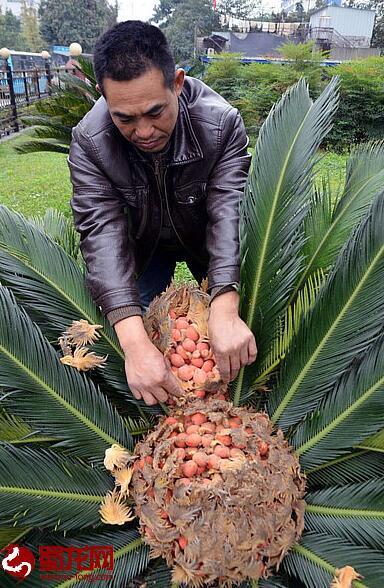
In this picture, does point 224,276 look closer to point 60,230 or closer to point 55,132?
point 60,230

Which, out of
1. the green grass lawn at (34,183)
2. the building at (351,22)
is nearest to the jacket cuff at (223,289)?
the green grass lawn at (34,183)

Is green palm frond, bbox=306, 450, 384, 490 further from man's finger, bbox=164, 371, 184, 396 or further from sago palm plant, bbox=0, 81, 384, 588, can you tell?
man's finger, bbox=164, 371, 184, 396

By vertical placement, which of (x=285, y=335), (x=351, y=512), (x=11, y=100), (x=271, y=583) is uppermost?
(x=285, y=335)

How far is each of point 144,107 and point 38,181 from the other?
8519mm

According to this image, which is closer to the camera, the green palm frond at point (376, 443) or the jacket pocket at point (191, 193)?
the green palm frond at point (376, 443)

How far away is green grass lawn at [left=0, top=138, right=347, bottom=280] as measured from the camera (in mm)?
7375

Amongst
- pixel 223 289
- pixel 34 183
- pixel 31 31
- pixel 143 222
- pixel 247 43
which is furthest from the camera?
pixel 31 31

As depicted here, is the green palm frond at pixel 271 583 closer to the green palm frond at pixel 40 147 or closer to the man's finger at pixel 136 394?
the man's finger at pixel 136 394

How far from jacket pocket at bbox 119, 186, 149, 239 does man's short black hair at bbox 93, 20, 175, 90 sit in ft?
1.41

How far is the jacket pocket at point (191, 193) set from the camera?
6.56 feet

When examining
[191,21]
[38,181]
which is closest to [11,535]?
[38,181]

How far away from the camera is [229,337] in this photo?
1666 millimetres

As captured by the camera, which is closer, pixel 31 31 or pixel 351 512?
pixel 351 512

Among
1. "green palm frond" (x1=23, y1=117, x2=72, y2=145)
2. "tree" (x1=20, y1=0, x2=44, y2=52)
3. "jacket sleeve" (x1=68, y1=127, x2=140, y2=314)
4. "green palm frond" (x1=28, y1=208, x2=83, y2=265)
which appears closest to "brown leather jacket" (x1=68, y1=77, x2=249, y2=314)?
"jacket sleeve" (x1=68, y1=127, x2=140, y2=314)
